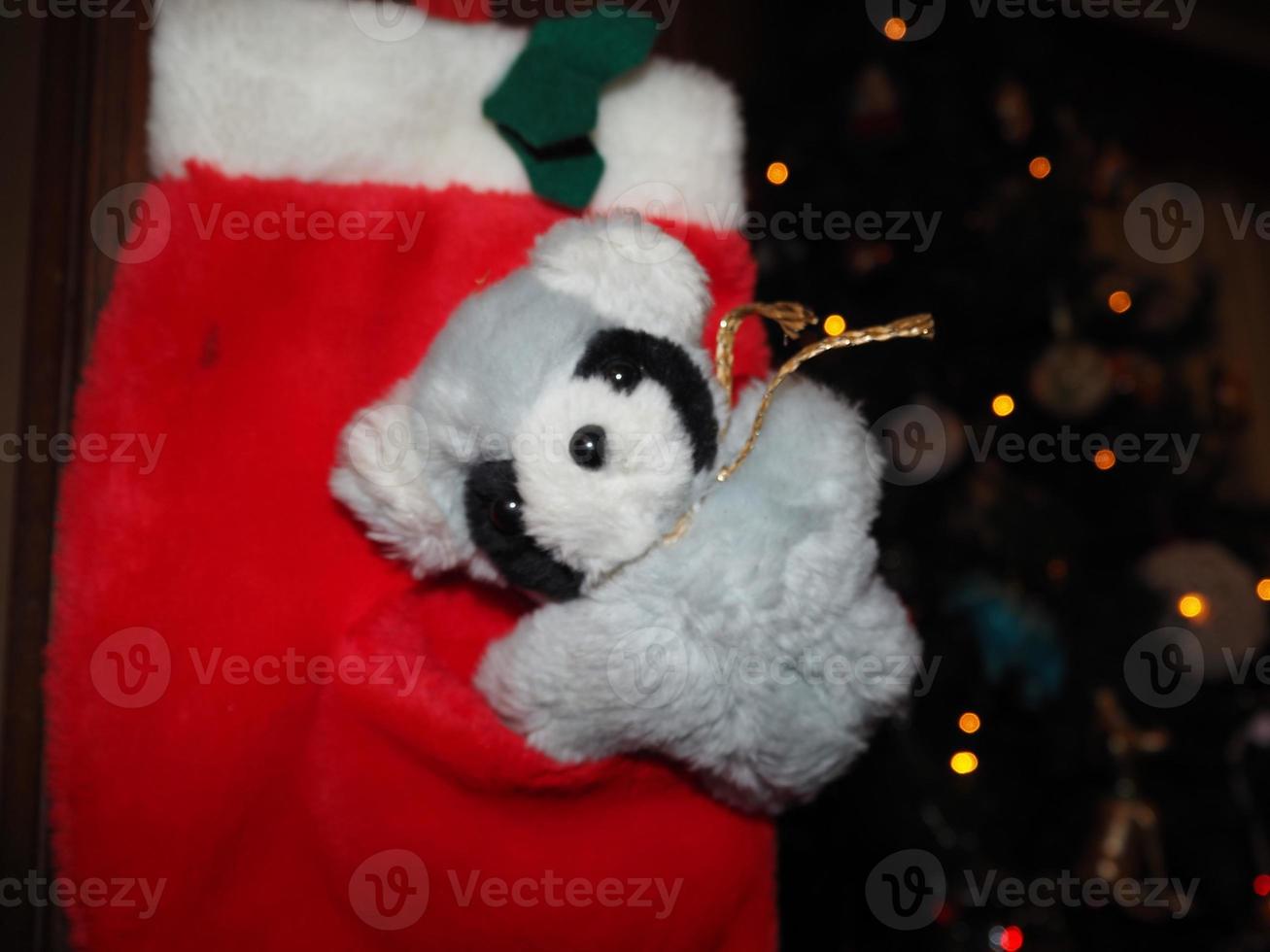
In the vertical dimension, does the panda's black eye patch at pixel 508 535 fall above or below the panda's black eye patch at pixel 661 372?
below

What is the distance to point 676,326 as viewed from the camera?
0.49 meters

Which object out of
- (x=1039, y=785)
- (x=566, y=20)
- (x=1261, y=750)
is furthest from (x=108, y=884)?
(x=1261, y=750)

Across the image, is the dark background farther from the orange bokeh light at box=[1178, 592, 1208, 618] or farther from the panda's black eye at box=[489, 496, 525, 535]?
the panda's black eye at box=[489, 496, 525, 535]

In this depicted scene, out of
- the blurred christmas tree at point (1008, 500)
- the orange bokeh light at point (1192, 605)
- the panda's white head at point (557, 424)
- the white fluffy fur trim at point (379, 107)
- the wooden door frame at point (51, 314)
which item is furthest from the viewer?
the orange bokeh light at point (1192, 605)

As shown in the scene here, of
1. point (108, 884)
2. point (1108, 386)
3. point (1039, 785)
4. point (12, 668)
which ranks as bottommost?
point (1039, 785)

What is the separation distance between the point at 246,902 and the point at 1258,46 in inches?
101

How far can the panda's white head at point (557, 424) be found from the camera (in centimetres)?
44

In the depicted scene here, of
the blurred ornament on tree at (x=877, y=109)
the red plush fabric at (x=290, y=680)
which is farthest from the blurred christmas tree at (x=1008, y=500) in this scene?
the red plush fabric at (x=290, y=680)

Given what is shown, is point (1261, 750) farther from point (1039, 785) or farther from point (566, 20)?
point (566, 20)

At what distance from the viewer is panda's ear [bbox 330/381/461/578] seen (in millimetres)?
471

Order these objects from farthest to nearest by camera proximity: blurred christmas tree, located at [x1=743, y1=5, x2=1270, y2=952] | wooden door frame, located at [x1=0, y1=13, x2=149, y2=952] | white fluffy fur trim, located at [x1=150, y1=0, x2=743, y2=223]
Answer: blurred christmas tree, located at [x1=743, y1=5, x2=1270, y2=952], wooden door frame, located at [x1=0, y1=13, x2=149, y2=952], white fluffy fur trim, located at [x1=150, y1=0, x2=743, y2=223]

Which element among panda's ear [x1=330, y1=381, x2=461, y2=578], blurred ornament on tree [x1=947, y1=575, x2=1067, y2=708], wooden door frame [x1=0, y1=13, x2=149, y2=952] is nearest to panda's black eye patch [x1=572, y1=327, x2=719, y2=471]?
panda's ear [x1=330, y1=381, x2=461, y2=578]

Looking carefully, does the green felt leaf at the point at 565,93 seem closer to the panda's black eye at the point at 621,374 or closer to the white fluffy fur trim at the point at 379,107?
the white fluffy fur trim at the point at 379,107

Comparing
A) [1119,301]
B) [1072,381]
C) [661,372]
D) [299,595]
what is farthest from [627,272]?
[1119,301]
